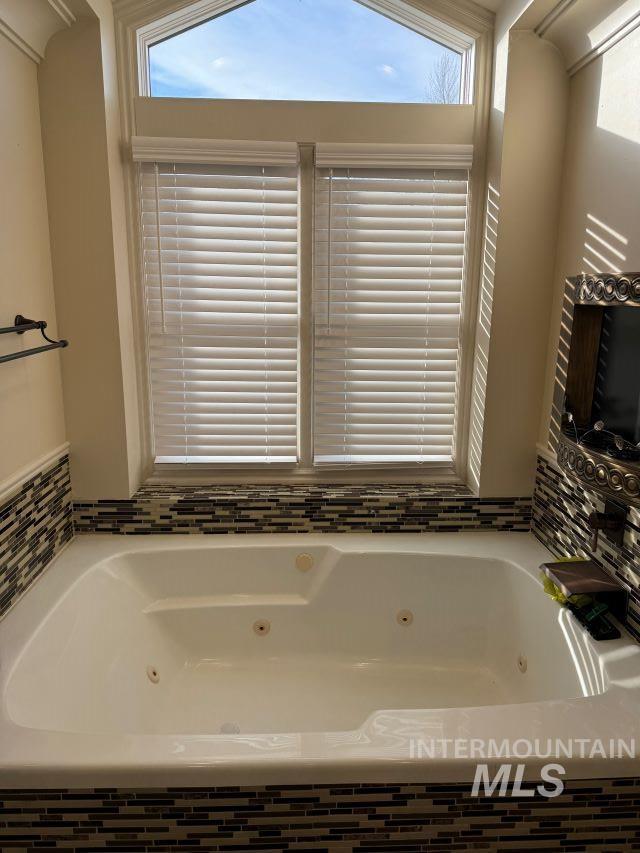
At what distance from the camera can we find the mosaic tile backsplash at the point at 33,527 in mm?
1838

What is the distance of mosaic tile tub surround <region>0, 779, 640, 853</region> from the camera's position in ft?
4.22

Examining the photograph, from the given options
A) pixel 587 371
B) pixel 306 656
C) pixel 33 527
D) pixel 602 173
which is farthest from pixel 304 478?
pixel 602 173

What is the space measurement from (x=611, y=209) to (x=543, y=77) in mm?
650

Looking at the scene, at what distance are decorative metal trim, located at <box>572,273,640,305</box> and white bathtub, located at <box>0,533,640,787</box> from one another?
987 mm

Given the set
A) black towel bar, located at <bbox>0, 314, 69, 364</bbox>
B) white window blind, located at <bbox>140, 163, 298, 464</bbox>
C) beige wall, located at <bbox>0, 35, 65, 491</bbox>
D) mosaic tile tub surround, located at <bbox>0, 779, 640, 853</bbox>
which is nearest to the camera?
mosaic tile tub surround, located at <bbox>0, 779, 640, 853</bbox>

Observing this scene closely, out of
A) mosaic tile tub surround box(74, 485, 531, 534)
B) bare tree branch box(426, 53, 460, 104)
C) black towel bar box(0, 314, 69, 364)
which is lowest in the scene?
mosaic tile tub surround box(74, 485, 531, 534)

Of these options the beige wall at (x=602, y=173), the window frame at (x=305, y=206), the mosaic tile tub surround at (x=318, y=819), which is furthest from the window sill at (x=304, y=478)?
the mosaic tile tub surround at (x=318, y=819)

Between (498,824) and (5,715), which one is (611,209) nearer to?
(498,824)

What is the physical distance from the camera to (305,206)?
2.37 metres

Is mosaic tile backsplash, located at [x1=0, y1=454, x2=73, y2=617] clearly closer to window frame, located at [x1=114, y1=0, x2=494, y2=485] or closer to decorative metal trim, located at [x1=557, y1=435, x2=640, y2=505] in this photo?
window frame, located at [x1=114, y1=0, x2=494, y2=485]

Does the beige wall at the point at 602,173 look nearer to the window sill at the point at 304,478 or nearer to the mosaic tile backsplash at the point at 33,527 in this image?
the window sill at the point at 304,478

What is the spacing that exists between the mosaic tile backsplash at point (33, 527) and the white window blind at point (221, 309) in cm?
46

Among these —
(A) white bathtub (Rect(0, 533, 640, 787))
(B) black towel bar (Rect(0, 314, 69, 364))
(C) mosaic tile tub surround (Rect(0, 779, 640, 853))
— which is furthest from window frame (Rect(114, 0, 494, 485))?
(C) mosaic tile tub surround (Rect(0, 779, 640, 853))

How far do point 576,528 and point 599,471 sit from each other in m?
0.49
